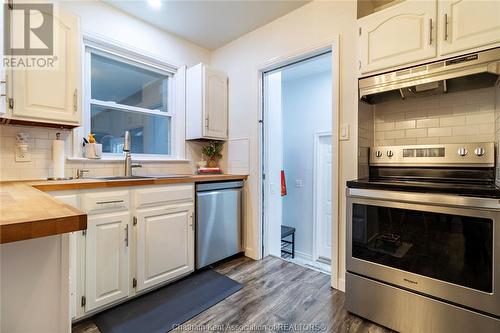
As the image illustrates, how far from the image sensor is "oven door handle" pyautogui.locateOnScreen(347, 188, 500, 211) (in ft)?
4.28

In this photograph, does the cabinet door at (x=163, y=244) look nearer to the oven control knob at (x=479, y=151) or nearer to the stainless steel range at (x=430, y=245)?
the stainless steel range at (x=430, y=245)

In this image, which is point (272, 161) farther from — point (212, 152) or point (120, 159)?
point (120, 159)

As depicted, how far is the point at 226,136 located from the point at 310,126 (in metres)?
1.56

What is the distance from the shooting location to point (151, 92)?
111 inches

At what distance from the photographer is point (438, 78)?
1.58 m

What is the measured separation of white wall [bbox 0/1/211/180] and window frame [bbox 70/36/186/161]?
55 millimetres

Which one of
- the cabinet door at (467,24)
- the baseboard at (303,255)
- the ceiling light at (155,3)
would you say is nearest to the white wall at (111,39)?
the ceiling light at (155,3)

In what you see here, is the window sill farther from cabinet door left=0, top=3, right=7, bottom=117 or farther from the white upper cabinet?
cabinet door left=0, top=3, right=7, bottom=117

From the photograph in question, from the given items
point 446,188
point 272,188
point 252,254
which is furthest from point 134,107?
point 446,188

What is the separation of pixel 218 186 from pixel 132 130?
112cm

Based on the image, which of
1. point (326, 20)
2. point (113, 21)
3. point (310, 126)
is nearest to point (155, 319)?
point (113, 21)

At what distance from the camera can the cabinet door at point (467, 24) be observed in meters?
1.40

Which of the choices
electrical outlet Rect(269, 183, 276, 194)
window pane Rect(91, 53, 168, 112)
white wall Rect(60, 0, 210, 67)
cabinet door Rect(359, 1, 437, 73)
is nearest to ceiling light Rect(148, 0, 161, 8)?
white wall Rect(60, 0, 210, 67)

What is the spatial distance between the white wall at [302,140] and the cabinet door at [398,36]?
1.86 m
